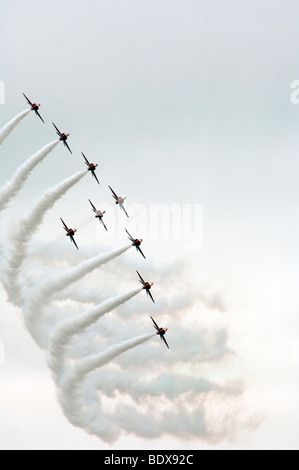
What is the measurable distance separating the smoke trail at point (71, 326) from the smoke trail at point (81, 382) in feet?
6.18

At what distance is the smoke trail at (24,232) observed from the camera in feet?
540

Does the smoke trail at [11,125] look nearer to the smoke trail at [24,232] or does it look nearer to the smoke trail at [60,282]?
the smoke trail at [24,232]

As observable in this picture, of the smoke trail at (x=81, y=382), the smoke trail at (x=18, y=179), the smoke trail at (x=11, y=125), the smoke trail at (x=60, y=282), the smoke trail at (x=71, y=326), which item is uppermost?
the smoke trail at (x=11, y=125)

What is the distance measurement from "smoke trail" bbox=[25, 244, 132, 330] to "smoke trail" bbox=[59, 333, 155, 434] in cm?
784

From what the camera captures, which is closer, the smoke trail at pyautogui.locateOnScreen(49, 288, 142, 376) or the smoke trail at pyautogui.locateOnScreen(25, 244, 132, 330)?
the smoke trail at pyautogui.locateOnScreen(49, 288, 142, 376)

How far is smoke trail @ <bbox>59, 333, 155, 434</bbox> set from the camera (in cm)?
16100

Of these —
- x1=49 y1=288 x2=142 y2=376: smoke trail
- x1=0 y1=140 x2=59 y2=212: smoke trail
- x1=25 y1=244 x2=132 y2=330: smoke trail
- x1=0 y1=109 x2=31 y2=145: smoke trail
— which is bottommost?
x1=49 y1=288 x2=142 y2=376: smoke trail

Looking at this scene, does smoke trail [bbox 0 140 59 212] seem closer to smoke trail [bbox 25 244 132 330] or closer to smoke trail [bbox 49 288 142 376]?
smoke trail [bbox 25 244 132 330]

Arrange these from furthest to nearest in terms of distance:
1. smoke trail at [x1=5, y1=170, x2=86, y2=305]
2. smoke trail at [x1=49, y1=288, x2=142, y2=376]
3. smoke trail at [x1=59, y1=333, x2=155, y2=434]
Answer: smoke trail at [x1=5, y1=170, x2=86, y2=305]
smoke trail at [x1=59, y1=333, x2=155, y2=434]
smoke trail at [x1=49, y1=288, x2=142, y2=376]

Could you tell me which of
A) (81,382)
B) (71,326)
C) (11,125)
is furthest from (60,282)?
(11,125)

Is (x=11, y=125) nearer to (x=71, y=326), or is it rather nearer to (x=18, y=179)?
(x=18, y=179)

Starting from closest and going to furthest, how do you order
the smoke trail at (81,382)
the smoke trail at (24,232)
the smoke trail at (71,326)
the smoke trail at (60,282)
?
the smoke trail at (71,326) → the smoke trail at (81,382) → the smoke trail at (60,282) → the smoke trail at (24,232)
